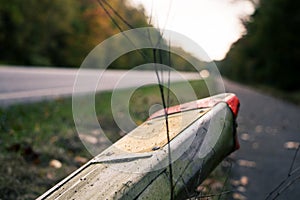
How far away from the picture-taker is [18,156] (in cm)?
378

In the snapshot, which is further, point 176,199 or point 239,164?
point 239,164

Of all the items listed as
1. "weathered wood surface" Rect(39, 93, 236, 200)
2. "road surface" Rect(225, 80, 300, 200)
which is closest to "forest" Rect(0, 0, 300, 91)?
"road surface" Rect(225, 80, 300, 200)

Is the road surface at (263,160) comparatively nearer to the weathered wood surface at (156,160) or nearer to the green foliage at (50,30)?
the weathered wood surface at (156,160)

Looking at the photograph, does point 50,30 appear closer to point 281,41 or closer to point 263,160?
point 281,41

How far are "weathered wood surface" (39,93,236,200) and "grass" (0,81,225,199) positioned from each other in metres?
0.90

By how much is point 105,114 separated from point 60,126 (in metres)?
1.93

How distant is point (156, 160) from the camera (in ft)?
6.33

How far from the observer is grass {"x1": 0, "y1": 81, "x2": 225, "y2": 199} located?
10.4ft

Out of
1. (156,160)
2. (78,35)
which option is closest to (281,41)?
(78,35)

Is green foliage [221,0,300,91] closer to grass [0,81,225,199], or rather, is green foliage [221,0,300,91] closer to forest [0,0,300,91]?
forest [0,0,300,91]

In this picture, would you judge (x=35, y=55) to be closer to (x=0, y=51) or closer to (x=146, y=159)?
(x=0, y=51)

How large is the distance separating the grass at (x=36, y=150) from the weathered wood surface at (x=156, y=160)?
2.96ft

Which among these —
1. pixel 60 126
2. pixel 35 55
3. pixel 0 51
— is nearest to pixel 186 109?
pixel 60 126

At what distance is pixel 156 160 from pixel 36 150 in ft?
8.31
